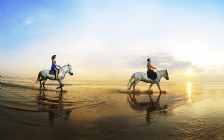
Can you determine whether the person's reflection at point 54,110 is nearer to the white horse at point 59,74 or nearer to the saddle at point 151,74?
the white horse at point 59,74

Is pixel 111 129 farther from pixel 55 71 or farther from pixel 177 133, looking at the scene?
pixel 55 71

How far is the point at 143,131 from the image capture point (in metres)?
4.38

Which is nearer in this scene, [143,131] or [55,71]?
[143,131]

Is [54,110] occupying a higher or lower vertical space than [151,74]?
lower

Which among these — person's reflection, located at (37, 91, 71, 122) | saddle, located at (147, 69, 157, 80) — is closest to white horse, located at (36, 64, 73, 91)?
saddle, located at (147, 69, 157, 80)

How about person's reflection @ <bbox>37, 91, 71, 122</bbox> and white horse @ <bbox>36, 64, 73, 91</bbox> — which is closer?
person's reflection @ <bbox>37, 91, 71, 122</bbox>

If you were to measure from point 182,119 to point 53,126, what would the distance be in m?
3.97

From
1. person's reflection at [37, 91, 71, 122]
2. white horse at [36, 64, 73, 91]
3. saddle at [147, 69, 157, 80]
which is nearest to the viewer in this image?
person's reflection at [37, 91, 71, 122]

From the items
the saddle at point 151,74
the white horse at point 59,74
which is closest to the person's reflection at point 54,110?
the white horse at point 59,74

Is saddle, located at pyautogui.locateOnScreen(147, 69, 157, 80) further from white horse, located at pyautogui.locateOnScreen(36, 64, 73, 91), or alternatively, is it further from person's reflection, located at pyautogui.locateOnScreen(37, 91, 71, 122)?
person's reflection, located at pyautogui.locateOnScreen(37, 91, 71, 122)

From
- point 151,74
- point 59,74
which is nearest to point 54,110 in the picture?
point 59,74

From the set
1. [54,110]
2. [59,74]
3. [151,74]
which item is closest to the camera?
[54,110]

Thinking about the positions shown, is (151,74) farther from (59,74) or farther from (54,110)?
(54,110)

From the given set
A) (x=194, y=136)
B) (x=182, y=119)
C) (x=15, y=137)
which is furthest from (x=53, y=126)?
(x=182, y=119)
